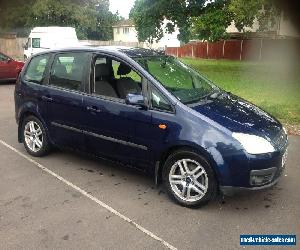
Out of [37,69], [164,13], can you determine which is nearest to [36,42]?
[164,13]

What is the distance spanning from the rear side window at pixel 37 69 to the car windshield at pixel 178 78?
174cm

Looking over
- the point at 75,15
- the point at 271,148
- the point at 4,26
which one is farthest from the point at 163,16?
the point at 4,26

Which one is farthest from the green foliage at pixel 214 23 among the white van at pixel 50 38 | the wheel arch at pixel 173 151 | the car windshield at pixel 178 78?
the wheel arch at pixel 173 151

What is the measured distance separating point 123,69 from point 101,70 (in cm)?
35

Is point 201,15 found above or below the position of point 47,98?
above

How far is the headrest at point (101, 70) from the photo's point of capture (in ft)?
17.9

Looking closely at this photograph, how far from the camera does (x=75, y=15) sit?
39.4 metres

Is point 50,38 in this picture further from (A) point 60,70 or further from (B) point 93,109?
(B) point 93,109

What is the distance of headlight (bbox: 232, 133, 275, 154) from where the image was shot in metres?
4.27

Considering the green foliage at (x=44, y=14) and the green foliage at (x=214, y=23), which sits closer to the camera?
the green foliage at (x=214, y=23)

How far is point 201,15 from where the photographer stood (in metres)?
21.3

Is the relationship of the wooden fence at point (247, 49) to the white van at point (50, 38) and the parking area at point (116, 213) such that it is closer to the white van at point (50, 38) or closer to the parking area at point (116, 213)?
the white van at point (50, 38)

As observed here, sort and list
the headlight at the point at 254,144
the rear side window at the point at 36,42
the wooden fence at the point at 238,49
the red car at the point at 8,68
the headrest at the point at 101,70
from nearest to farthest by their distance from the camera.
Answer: the headlight at the point at 254,144, the headrest at the point at 101,70, the red car at the point at 8,68, the rear side window at the point at 36,42, the wooden fence at the point at 238,49

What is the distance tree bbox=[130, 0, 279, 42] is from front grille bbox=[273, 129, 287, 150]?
45.9ft
